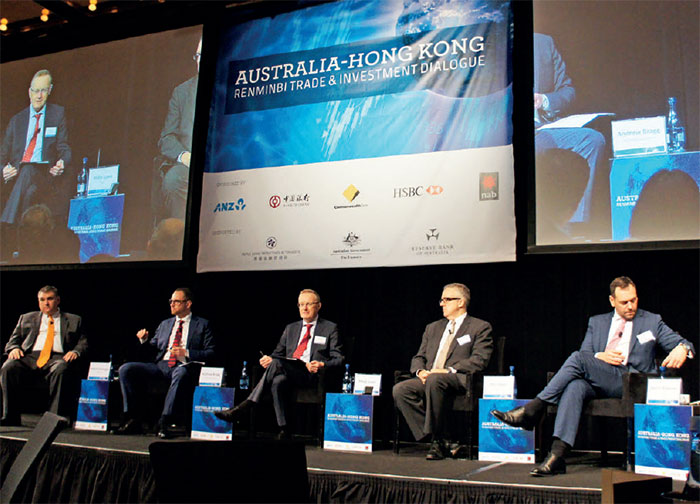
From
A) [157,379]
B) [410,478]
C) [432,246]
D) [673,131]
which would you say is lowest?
[410,478]

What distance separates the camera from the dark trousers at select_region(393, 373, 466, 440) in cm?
379

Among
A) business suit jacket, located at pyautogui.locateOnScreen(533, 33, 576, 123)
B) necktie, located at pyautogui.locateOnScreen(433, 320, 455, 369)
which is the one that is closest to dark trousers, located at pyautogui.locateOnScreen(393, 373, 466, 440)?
necktie, located at pyautogui.locateOnScreen(433, 320, 455, 369)

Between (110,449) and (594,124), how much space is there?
11.1 feet

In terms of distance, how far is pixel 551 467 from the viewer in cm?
323

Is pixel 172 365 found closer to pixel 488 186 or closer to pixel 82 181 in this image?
pixel 82 181

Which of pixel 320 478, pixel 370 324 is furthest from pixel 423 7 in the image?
pixel 320 478

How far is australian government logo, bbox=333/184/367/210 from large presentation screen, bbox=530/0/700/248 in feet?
4.01

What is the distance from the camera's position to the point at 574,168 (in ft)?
13.9

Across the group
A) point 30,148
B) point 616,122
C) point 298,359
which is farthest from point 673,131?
point 30,148

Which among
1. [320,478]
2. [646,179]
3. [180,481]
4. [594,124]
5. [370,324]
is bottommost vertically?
[320,478]

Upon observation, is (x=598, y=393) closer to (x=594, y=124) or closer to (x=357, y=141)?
(x=594, y=124)

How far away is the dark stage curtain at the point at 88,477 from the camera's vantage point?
3643mm

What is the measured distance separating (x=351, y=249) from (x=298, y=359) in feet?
2.86

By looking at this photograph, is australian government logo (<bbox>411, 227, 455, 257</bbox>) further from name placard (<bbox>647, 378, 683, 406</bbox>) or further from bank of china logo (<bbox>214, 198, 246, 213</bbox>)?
name placard (<bbox>647, 378, 683, 406</bbox>)
